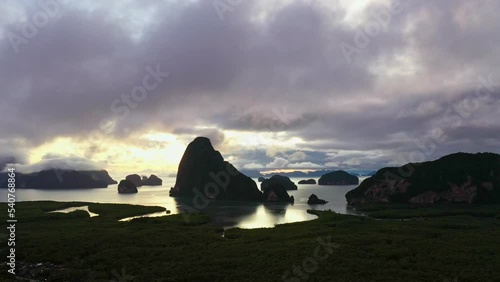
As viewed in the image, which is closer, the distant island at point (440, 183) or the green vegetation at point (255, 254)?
the green vegetation at point (255, 254)

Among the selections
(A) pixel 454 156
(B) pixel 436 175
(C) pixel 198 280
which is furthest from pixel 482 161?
(C) pixel 198 280

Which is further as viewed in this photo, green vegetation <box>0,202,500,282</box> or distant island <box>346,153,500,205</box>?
distant island <box>346,153,500,205</box>

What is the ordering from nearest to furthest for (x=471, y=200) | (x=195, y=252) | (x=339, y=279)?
1. (x=339, y=279)
2. (x=195, y=252)
3. (x=471, y=200)

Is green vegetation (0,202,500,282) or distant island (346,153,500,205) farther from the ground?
distant island (346,153,500,205)

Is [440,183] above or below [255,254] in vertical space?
above

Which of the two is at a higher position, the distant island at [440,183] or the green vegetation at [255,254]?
the distant island at [440,183]

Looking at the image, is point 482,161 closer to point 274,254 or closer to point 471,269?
point 471,269

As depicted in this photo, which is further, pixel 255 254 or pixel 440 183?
pixel 440 183

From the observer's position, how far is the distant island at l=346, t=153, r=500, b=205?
158 metres

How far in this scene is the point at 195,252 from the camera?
177ft

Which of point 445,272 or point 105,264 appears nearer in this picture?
point 445,272

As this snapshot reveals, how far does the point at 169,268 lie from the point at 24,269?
20500 millimetres

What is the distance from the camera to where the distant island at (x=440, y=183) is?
158 metres

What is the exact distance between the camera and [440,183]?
163m
